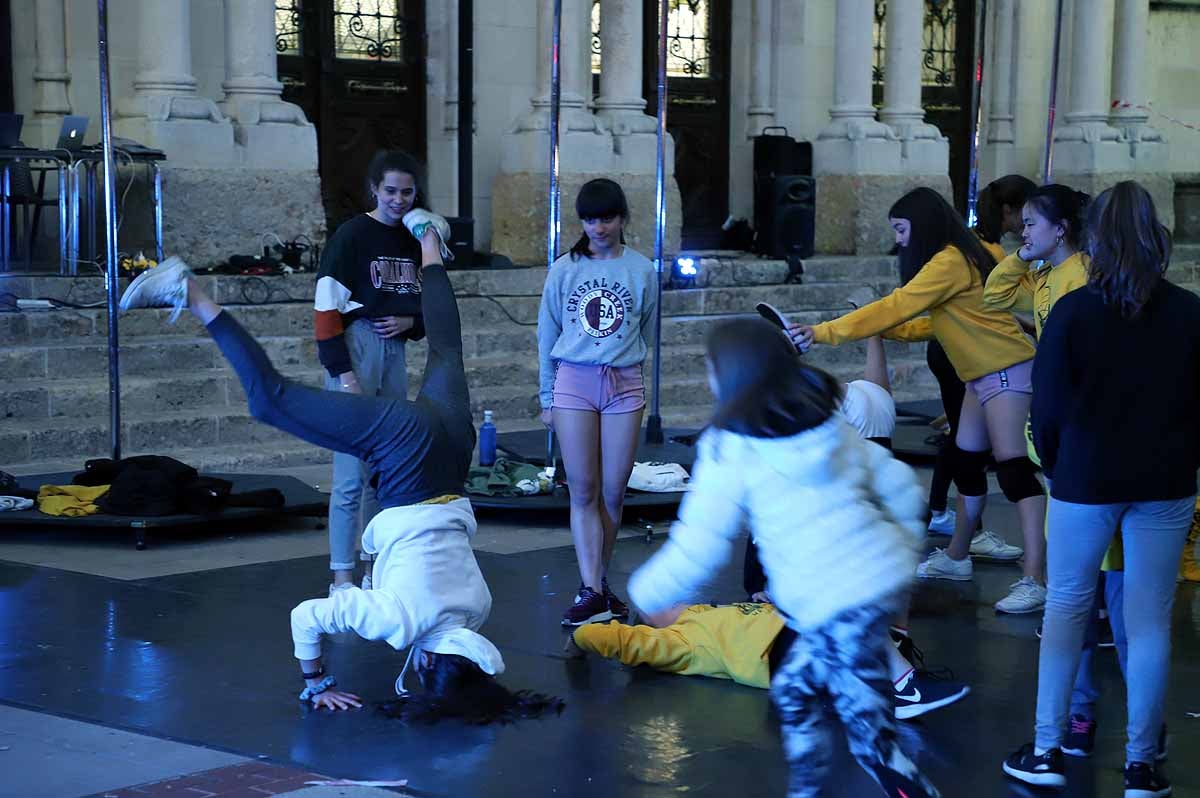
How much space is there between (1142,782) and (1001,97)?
1462cm

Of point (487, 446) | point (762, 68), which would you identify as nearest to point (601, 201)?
point (487, 446)

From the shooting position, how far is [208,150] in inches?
463

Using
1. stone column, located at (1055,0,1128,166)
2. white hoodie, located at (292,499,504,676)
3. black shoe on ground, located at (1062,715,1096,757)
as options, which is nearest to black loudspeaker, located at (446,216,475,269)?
stone column, located at (1055,0,1128,166)

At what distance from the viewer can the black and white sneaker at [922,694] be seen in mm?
5176

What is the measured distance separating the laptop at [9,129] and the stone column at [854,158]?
25.6 ft

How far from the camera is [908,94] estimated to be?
53.1 feet

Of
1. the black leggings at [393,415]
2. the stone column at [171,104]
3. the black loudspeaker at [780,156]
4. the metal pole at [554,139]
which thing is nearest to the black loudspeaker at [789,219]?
the black loudspeaker at [780,156]

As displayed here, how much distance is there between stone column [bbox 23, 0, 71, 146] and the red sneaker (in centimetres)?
745

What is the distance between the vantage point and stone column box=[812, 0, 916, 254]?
51.2 feet

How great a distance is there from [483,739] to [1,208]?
291 inches

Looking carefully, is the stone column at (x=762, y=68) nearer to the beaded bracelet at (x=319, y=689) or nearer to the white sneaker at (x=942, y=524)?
the white sneaker at (x=942, y=524)

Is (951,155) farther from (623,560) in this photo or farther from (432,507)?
(432,507)

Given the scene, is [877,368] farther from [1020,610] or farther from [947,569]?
[1020,610]

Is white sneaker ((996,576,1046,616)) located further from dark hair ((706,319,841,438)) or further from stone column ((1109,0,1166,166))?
stone column ((1109,0,1166,166))
